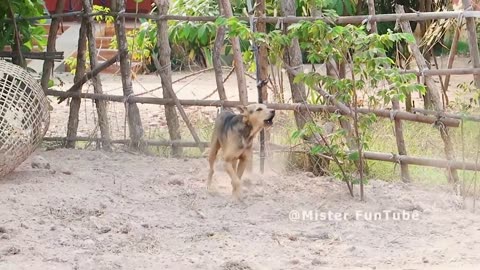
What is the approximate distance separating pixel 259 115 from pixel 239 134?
0.72ft

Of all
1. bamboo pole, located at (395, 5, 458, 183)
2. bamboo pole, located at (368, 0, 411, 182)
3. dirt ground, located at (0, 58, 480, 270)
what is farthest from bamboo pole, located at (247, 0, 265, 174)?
bamboo pole, located at (395, 5, 458, 183)

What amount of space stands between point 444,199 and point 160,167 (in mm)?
2401

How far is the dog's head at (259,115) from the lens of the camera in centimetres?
656

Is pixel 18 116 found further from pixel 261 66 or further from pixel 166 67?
pixel 261 66

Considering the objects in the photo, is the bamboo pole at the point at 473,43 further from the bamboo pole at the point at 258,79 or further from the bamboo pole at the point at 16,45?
the bamboo pole at the point at 16,45

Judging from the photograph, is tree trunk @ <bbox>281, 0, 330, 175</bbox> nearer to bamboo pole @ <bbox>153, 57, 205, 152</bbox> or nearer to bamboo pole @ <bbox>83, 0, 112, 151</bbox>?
bamboo pole @ <bbox>153, 57, 205, 152</bbox>

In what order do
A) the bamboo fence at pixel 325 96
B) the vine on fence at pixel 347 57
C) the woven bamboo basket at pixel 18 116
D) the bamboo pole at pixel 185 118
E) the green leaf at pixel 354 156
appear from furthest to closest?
the bamboo pole at pixel 185 118 → the woven bamboo basket at pixel 18 116 → the bamboo fence at pixel 325 96 → the green leaf at pixel 354 156 → the vine on fence at pixel 347 57

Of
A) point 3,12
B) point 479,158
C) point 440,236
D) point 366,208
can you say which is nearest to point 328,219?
point 366,208

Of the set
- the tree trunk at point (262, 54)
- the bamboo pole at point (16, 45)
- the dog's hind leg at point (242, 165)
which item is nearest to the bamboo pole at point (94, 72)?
the bamboo pole at point (16, 45)

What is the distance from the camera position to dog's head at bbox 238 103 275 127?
6.56 metres

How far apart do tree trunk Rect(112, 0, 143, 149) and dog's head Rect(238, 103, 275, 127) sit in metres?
1.85

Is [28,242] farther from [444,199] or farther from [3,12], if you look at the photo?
[3,12]

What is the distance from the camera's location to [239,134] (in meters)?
6.65

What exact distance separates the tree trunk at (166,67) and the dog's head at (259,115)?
1477 mm
